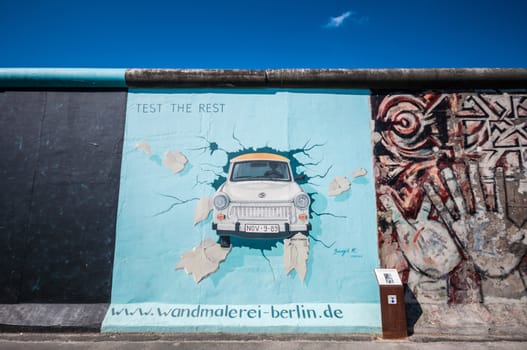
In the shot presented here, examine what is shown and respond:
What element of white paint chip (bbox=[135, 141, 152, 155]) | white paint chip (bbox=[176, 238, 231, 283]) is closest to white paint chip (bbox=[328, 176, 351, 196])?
white paint chip (bbox=[176, 238, 231, 283])

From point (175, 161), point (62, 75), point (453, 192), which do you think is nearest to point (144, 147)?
point (175, 161)

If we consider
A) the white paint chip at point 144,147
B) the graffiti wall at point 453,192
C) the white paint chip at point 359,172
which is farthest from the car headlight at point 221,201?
the graffiti wall at point 453,192

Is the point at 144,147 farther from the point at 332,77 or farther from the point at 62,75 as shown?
the point at 332,77

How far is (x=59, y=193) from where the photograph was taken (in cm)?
400

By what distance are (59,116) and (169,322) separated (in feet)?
12.2

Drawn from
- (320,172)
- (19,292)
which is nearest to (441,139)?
(320,172)

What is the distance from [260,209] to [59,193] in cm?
317

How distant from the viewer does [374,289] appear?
12.5 feet

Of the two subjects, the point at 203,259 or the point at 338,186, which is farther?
the point at 338,186

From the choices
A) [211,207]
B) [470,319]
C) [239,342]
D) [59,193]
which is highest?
[59,193]

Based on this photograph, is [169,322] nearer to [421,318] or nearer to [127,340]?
[127,340]

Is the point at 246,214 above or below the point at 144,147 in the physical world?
below

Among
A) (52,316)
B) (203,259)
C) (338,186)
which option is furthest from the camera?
(338,186)
